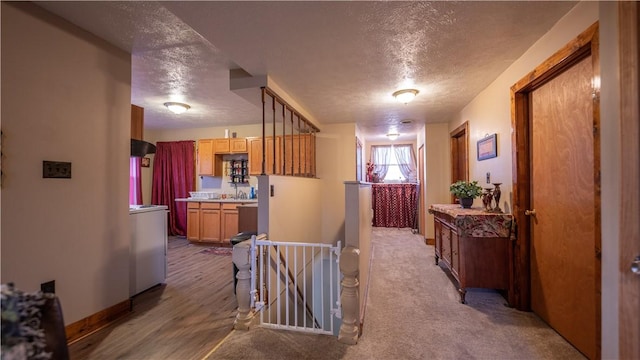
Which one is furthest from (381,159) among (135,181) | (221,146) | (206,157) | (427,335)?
(135,181)

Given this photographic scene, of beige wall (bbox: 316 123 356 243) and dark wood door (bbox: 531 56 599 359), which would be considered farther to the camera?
beige wall (bbox: 316 123 356 243)

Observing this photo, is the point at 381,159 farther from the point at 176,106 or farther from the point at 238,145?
the point at 176,106

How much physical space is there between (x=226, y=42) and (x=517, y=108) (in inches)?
101

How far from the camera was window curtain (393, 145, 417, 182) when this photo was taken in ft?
22.9

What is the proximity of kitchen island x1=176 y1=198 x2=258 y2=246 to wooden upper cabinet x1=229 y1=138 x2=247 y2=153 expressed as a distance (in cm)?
107

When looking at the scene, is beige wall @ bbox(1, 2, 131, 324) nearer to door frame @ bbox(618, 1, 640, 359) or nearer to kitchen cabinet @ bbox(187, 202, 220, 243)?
kitchen cabinet @ bbox(187, 202, 220, 243)

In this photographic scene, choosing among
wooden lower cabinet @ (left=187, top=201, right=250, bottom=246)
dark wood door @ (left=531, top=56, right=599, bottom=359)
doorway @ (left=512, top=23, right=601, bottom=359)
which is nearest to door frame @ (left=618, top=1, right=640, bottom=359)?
doorway @ (left=512, top=23, right=601, bottom=359)

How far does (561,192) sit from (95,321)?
3.79 metres

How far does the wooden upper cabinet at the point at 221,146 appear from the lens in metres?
5.30

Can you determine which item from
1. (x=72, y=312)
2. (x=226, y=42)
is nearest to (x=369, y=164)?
(x=226, y=42)

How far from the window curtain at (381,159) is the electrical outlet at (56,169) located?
6324 mm

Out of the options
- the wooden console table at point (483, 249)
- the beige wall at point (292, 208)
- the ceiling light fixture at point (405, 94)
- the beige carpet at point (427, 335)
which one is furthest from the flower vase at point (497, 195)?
the beige wall at point (292, 208)

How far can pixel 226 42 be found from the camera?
1.97 metres

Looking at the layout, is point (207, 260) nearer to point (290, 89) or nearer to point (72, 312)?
point (72, 312)
